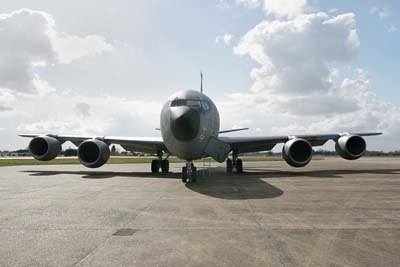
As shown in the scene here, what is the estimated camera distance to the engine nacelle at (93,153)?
740 inches

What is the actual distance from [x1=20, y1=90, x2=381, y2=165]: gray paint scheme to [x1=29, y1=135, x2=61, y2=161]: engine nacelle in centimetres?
73

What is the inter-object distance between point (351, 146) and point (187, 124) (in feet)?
40.2

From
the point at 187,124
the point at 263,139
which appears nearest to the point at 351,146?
the point at 263,139

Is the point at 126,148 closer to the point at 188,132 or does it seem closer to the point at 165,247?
the point at 188,132

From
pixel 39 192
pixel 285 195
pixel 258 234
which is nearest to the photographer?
pixel 258 234

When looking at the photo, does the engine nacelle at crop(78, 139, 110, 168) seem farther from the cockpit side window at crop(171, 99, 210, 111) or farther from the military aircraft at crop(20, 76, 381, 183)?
the cockpit side window at crop(171, 99, 210, 111)

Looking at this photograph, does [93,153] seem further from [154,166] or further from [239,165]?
[239,165]

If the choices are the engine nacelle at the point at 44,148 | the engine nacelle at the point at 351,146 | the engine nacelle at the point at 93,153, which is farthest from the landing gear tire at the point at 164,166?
the engine nacelle at the point at 351,146

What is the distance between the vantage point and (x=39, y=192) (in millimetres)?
11523

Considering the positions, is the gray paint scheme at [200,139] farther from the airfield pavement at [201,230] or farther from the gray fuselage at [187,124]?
the airfield pavement at [201,230]

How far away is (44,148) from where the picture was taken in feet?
69.6

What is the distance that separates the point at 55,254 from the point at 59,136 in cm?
1869

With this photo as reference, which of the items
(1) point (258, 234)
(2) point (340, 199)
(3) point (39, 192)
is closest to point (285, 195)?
(2) point (340, 199)

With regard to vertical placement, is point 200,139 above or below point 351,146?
above
